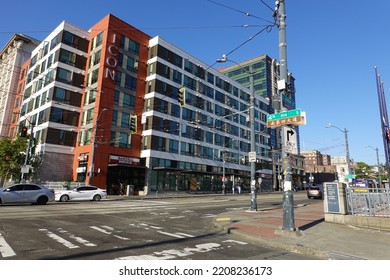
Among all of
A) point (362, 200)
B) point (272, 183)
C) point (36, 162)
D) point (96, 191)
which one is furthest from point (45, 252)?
point (272, 183)

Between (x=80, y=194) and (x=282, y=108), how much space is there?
74.8 feet

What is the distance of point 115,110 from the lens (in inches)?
1639

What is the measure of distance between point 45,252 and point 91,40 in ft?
147

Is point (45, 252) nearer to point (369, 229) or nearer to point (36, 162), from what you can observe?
point (369, 229)

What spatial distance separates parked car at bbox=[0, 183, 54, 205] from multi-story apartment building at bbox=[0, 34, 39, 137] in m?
44.6

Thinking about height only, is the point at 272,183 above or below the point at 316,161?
below

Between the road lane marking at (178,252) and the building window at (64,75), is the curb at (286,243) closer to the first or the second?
the road lane marking at (178,252)

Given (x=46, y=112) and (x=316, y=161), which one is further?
(x=316, y=161)

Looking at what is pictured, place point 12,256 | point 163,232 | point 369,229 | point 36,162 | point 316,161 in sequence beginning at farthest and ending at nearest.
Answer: point 316,161
point 36,162
point 369,229
point 163,232
point 12,256

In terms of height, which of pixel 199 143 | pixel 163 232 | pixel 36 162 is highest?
pixel 199 143

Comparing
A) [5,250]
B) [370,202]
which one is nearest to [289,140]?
[370,202]

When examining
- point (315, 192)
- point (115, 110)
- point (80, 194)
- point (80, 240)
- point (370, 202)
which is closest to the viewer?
point (80, 240)

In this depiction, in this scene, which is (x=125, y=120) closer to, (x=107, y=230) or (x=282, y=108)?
(x=107, y=230)

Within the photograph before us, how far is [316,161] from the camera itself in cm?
15175
